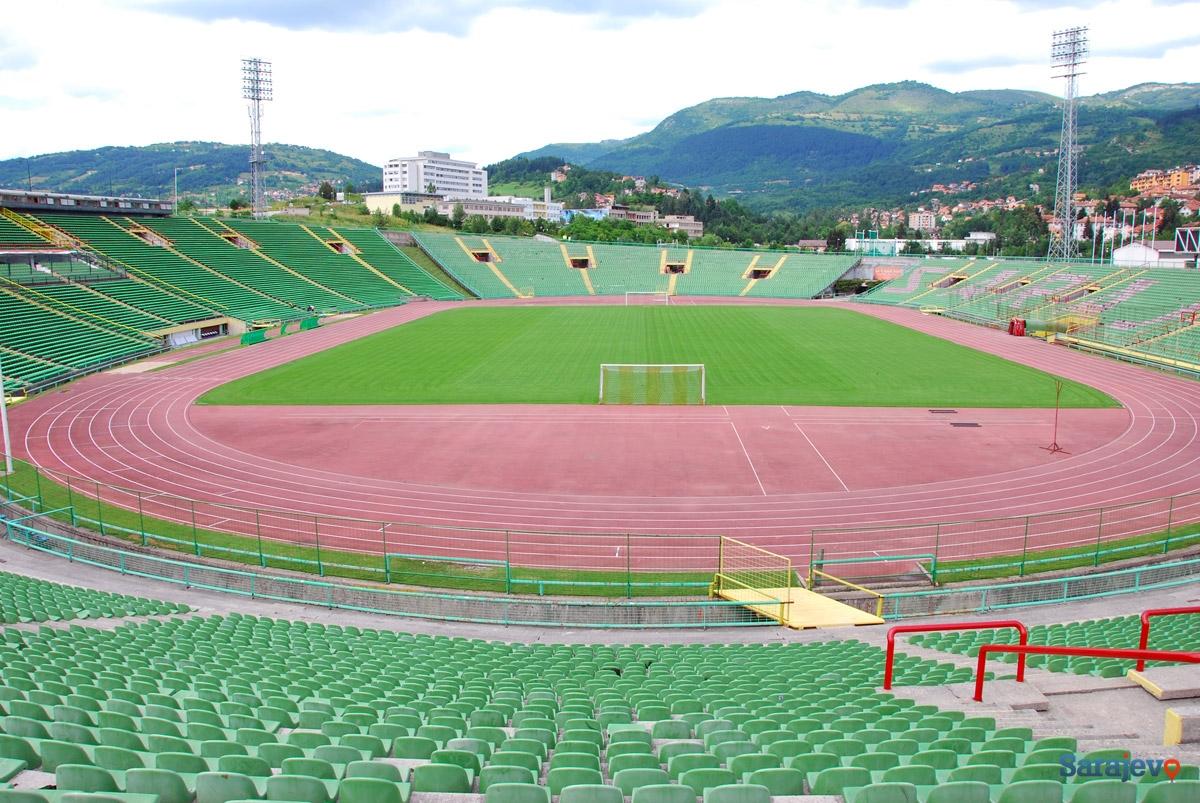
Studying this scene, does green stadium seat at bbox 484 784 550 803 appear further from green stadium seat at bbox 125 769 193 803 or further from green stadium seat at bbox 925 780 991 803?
green stadium seat at bbox 925 780 991 803

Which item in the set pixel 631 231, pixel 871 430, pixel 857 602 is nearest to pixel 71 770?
pixel 857 602

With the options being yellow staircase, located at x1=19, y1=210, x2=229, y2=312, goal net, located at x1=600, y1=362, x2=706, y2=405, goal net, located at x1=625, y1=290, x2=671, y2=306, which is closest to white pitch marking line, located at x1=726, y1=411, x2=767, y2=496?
goal net, located at x1=600, y1=362, x2=706, y2=405

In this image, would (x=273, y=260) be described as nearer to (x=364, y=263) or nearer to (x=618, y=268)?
(x=364, y=263)

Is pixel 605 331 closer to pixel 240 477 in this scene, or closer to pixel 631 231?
pixel 240 477

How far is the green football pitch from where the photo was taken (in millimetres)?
38312

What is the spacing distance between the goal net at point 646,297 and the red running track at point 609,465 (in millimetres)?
53743

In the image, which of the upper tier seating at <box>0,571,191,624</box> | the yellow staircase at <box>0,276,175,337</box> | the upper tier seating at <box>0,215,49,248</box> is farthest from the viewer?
the upper tier seating at <box>0,215,49,248</box>

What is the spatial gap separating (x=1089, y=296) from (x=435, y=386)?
53.9 metres

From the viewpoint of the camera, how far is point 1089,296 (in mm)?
65125

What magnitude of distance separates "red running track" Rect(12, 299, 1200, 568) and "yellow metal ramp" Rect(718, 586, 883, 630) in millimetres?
3122

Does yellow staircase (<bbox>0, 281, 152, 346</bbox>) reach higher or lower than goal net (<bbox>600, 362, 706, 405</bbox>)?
higher

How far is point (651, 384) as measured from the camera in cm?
4022

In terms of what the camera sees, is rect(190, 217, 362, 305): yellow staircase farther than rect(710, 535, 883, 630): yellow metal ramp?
Yes

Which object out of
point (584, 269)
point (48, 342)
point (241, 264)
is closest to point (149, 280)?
point (241, 264)
